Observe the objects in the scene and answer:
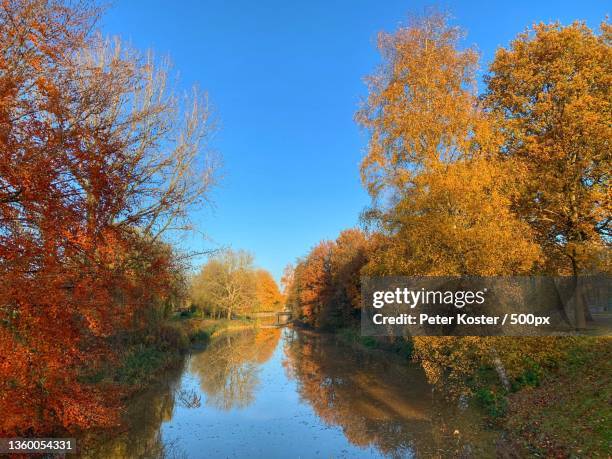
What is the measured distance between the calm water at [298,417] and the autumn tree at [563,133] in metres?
9.31

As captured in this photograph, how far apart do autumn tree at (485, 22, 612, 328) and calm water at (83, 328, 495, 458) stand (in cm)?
931

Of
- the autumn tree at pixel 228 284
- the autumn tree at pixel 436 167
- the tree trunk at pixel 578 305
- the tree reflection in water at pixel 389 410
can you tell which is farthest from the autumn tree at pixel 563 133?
the autumn tree at pixel 228 284

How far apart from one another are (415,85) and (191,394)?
1561cm

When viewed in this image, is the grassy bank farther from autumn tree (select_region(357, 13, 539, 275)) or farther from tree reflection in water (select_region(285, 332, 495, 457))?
autumn tree (select_region(357, 13, 539, 275))

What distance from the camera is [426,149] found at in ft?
49.6

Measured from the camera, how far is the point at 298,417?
1455 centimetres

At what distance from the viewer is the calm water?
1115 centimetres

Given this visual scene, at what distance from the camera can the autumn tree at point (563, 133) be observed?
1723 cm

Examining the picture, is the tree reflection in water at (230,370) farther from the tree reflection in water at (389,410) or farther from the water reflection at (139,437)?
the tree reflection in water at (389,410)

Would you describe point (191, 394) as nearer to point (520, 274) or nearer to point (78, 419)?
point (78, 419)

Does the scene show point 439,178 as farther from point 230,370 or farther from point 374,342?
point 374,342

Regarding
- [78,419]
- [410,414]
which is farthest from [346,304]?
[78,419]

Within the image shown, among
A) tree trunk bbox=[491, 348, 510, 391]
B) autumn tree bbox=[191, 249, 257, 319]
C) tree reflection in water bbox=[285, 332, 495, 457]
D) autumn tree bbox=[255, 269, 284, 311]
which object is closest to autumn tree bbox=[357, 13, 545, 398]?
tree trunk bbox=[491, 348, 510, 391]

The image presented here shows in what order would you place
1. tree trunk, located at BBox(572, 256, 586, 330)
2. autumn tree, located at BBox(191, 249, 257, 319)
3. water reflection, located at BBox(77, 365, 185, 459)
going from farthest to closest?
autumn tree, located at BBox(191, 249, 257, 319)
tree trunk, located at BBox(572, 256, 586, 330)
water reflection, located at BBox(77, 365, 185, 459)
